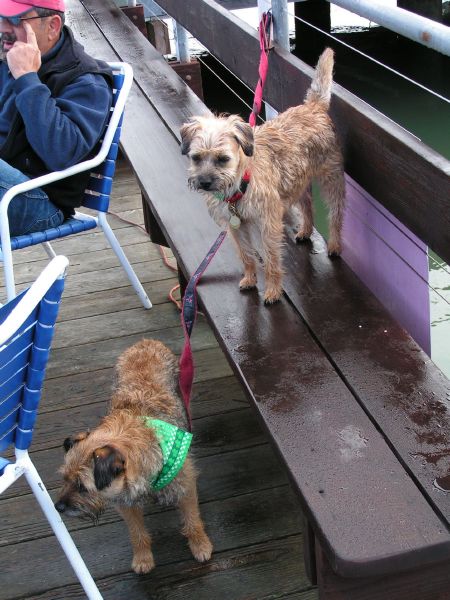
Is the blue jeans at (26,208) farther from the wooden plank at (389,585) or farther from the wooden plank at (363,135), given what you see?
the wooden plank at (389,585)

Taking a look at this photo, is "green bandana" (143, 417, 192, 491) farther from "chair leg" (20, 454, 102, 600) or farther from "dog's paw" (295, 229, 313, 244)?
"dog's paw" (295, 229, 313, 244)

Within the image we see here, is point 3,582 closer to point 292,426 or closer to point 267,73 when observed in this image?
point 292,426

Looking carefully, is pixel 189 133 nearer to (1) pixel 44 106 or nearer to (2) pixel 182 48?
(1) pixel 44 106

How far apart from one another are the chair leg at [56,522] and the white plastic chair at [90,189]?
1151 millimetres

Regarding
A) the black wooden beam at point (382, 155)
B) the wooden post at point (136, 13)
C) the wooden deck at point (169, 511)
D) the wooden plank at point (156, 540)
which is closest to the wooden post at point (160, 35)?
the wooden post at point (136, 13)

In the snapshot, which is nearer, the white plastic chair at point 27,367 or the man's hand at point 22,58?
the white plastic chair at point 27,367

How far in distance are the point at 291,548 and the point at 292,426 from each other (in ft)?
2.01

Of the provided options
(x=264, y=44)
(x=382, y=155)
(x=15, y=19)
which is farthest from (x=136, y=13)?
(x=382, y=155)

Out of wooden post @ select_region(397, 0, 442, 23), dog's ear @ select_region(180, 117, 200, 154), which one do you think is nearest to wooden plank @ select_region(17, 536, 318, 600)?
dog's ear @ select_region(180, 117, 200, 154)

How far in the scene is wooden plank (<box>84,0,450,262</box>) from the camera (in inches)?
82.0

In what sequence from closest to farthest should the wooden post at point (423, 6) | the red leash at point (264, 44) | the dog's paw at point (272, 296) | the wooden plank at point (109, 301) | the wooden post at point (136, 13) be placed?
the dog's paw at point (272, 296) < the red leash at point (264, 44) < the wooden plank at point (109, 301) < the wooden post at point (136, 13) < the wooden post at point (423, 6)

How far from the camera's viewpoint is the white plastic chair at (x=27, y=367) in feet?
5.26

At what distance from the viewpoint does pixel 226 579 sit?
7.38ft

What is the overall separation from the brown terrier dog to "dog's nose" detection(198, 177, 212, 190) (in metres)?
0.63
